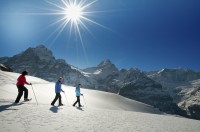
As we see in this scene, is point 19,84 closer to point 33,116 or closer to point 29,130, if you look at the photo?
point 33,116

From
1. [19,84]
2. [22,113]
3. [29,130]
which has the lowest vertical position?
[29,130]

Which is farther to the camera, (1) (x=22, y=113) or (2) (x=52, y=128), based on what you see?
(1) (x=22, y=113)

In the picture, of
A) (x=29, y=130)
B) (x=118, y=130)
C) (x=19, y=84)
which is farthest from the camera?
(x=19, y=84)

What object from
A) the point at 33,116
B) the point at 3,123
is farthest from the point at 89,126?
the point at 3,123

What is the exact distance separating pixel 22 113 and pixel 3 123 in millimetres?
2704

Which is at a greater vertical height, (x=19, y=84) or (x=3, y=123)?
(x=19, y=84)

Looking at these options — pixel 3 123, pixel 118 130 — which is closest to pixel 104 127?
pixel 118 130

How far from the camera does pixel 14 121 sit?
453 inches

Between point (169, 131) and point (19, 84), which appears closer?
point (169, 131)

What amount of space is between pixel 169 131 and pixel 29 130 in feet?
24.7

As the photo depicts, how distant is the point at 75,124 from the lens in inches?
500

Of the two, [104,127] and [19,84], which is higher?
[19,84]

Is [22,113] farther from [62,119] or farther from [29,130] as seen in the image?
[29,130]

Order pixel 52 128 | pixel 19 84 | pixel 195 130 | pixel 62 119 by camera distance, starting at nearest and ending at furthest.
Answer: pixel 52 128, pixel 62 119, pixel 195 130, pixel 19 84
